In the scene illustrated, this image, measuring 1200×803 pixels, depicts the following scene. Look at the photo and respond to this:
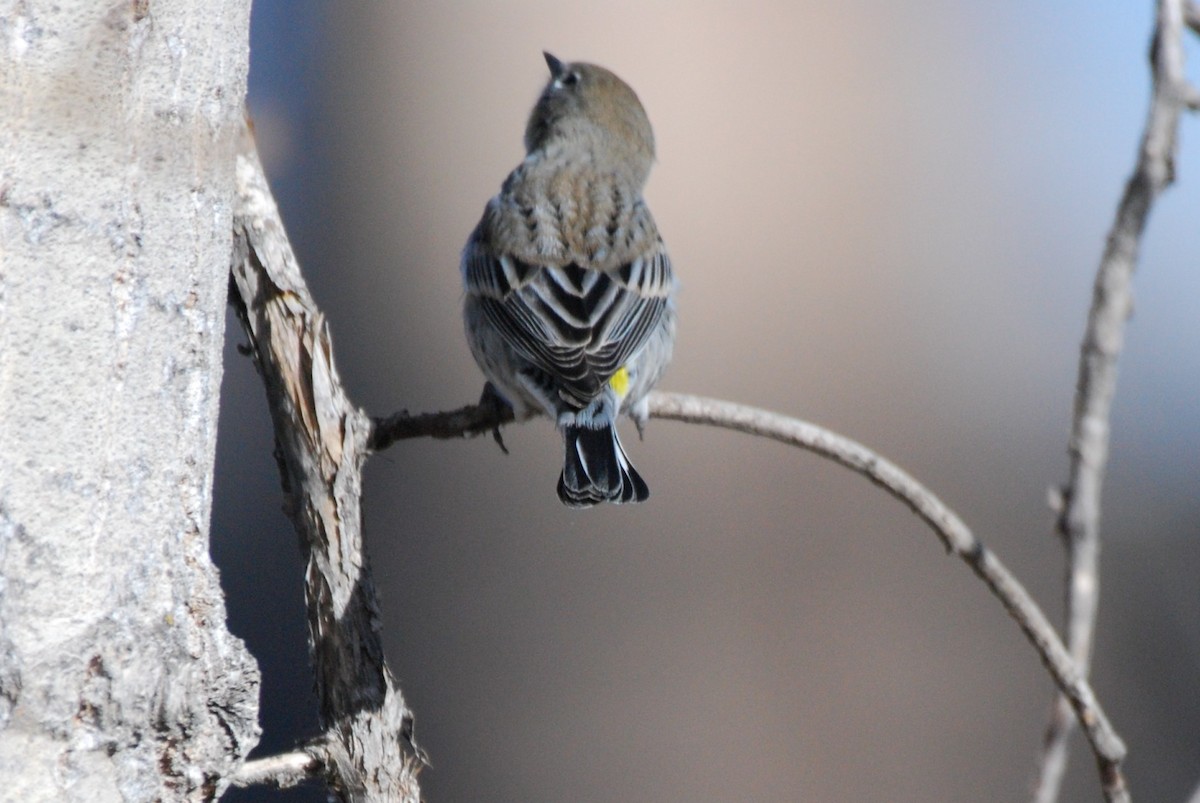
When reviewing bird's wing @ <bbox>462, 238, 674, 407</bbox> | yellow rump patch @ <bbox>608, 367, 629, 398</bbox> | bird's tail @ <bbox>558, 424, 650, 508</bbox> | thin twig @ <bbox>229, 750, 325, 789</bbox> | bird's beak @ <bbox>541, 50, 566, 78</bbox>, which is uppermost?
bird's beak @ <bbox>541, 50, 566, 78</bbox>

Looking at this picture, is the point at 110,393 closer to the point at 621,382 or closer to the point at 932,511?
the point at 932,511

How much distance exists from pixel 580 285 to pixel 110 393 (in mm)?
2113

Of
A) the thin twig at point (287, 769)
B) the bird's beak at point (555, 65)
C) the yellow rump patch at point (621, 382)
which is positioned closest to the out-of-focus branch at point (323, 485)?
the thin twig at point (287, 769)

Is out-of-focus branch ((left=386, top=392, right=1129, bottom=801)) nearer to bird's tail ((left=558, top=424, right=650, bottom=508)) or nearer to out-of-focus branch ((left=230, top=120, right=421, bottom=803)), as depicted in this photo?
out-of-focus branch ((left=230, top=120, right=421, bottom=803))

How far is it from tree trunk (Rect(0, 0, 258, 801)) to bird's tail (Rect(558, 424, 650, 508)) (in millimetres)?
1369

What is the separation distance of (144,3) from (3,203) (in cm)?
25

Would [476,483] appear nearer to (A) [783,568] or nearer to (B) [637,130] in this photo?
(A) [783,568]

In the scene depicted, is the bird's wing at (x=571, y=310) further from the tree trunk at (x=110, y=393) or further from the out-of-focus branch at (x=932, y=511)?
the tree trunk at (x=110, y=393)

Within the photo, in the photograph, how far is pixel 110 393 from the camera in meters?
1.20

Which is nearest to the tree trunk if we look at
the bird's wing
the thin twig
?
the thin twig

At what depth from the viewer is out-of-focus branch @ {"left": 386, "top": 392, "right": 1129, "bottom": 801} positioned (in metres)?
2.05

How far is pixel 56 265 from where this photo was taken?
1.16 metres

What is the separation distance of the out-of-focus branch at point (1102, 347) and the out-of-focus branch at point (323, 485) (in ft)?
3.70

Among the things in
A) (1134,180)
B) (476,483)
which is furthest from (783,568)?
(1134,180)
